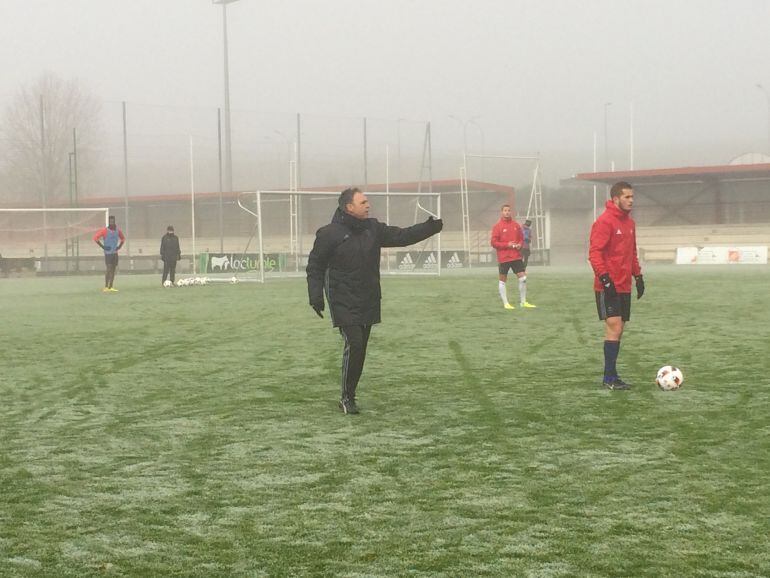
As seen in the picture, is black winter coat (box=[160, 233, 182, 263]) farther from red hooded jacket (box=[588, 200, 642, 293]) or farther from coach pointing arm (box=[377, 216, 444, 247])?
coach pointing arm (box=[377, 216, 444, 247])

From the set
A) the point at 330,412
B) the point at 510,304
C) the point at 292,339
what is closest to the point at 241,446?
the point at 330,412

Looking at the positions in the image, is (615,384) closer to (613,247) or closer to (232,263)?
(613,247)

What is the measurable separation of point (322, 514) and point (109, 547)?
1.07 metres

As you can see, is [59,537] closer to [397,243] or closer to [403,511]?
[403,511]

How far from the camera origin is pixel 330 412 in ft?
27.7

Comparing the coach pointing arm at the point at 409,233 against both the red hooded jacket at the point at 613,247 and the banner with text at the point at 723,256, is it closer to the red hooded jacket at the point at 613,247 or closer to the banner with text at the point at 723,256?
the red hooded jacket at the point at 613,247

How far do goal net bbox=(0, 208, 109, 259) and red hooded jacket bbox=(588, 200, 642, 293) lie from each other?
37.9m

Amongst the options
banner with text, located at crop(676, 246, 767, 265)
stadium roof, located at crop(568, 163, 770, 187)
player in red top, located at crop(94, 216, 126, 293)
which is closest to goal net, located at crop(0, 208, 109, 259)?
player in red top, located at crop(94, 216, 126, 293)

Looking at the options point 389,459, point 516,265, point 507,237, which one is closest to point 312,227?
point 516,265

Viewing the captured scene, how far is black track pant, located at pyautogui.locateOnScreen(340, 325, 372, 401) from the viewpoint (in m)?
8.28

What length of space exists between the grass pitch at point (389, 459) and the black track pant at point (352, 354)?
312 mm

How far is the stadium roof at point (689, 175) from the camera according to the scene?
5944cm

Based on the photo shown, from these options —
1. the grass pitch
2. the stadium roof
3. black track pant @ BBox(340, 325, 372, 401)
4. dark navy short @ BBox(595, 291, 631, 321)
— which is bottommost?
the grass pitch

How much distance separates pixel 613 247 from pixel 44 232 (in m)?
39.2
